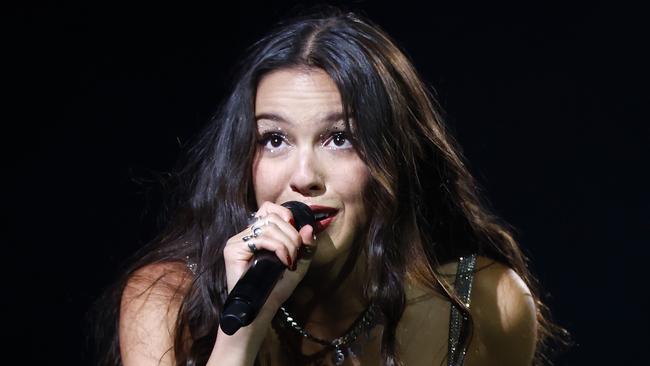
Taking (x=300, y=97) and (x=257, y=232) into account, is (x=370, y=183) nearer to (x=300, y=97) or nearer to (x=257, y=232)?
(x=300, y=97)

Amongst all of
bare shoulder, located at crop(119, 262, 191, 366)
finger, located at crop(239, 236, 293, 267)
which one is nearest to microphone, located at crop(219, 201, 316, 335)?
finger, located at crop(239, 236, 293, 267)

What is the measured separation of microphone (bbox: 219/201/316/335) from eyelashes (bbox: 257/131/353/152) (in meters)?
0.22

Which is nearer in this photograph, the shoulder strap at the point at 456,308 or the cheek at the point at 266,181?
the cheek at the point at 266,181

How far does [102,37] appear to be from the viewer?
238cm

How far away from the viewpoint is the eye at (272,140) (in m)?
1.71

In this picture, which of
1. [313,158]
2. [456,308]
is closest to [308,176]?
[313,158]

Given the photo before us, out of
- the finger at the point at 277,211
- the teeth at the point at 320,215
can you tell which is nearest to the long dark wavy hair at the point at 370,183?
the teeth at the point at 320,215

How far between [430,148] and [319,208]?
0.35 metres

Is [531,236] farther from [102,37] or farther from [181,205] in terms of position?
[102,37]

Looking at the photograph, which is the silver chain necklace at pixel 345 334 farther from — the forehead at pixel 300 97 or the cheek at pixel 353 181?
the forehead at pixel 300 97

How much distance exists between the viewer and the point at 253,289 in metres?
1.30

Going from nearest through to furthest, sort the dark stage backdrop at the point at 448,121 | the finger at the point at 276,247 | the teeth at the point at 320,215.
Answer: the finger at the point at 276,247, the teeth at the point at 320,215, the dark stage backdrop at the point at 448,121

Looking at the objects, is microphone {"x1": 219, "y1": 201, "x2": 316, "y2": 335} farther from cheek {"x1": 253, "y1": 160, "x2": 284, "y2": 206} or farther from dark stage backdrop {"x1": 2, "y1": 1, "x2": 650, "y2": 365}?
dark stage backdrop {"x1": 2, "y1": 1, "x2": 650, "y2": 365}

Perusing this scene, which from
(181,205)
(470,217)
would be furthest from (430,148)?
(181,205)
